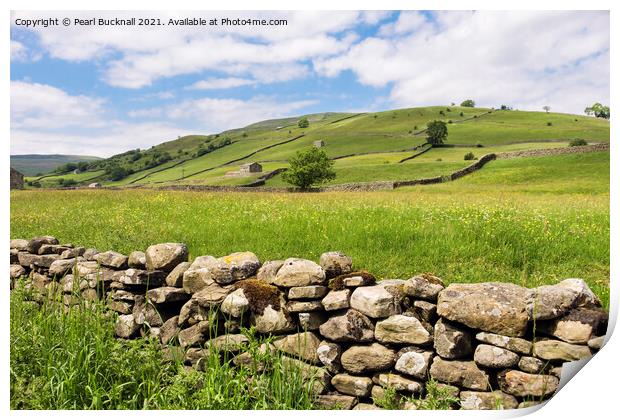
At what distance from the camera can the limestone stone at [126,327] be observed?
17.2 ft

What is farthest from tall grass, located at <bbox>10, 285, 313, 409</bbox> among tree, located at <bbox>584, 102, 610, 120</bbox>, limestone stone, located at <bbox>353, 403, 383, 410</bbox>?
tree, located at <bbox>584, 102, 610, 120</bbox>

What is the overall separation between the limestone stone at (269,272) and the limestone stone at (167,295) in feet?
3.28

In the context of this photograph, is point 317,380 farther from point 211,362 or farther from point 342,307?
point 211,362

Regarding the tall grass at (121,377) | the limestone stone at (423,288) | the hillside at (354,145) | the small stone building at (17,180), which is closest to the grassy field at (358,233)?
the small stone building at (17,180)

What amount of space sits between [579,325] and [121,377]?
14.0 feet

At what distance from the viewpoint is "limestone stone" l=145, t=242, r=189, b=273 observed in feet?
17.5

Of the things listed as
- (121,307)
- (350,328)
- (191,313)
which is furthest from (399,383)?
(121,307)

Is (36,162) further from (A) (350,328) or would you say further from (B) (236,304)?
(A) (350,328)

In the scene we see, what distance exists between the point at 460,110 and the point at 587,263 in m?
89.7

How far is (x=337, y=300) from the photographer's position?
4.23m

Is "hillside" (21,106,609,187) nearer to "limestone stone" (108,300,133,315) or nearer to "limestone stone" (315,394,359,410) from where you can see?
"limestone stone" (108,300,133,315)

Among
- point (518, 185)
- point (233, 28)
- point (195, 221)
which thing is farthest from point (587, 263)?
point (518, 185)

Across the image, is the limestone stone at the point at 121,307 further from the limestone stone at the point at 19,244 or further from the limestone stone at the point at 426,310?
the limestone stone at the point at 426,310

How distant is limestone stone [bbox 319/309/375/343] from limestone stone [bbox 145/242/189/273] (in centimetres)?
215
